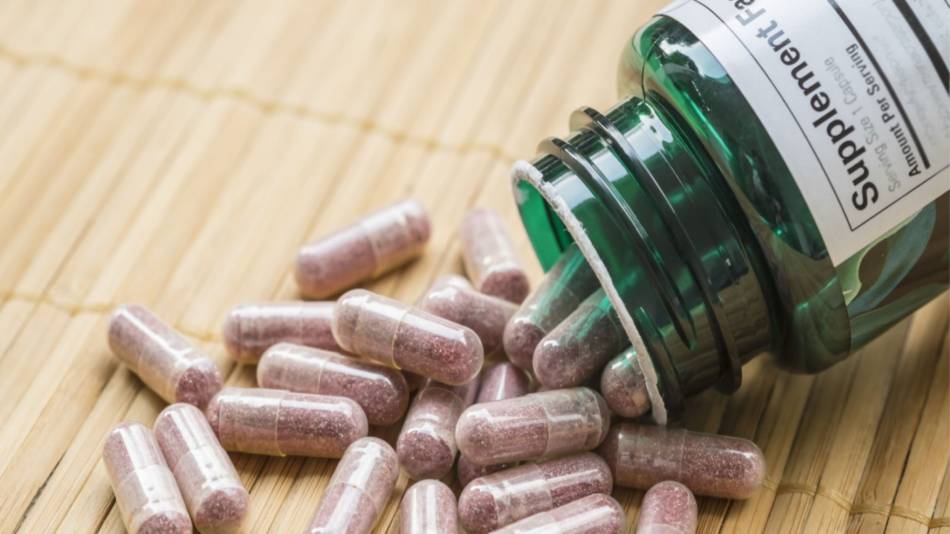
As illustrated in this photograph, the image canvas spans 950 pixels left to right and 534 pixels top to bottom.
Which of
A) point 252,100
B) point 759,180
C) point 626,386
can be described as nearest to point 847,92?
point 759,180

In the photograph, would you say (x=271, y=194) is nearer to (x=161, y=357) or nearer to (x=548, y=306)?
(x=161, y=357)

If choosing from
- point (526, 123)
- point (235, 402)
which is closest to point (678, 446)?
point (235, 402)

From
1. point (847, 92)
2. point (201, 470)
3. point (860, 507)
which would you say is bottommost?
point (860, 507)

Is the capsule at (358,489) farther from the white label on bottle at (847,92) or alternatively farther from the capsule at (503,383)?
the white label on bottle at (847,92)

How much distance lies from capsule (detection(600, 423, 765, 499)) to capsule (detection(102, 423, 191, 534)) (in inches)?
23.4

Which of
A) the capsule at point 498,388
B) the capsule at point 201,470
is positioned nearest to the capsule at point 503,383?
the capsule at point 498,388

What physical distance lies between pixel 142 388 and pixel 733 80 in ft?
3.27

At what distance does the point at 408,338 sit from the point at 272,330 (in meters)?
0.26

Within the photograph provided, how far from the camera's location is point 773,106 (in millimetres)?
1489

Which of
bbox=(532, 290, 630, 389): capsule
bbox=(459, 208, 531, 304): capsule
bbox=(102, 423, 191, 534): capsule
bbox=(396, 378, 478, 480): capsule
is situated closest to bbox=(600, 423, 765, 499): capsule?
bbox=(532, 290, 630, 389): capsule

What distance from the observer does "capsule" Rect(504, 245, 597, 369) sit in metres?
1.76

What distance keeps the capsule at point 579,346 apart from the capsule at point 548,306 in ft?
0.13

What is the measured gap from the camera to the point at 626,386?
1.67 meters

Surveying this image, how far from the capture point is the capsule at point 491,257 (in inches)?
75.6
